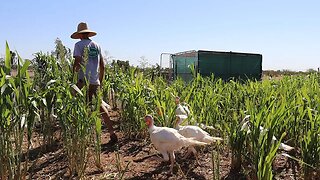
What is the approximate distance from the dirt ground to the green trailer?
8.86m

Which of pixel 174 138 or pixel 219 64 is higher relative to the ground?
pixel 219 64

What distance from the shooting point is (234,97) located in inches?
184

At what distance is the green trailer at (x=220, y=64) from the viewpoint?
13.1m

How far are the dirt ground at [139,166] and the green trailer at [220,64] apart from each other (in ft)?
29.1

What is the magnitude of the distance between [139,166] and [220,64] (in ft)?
33.6

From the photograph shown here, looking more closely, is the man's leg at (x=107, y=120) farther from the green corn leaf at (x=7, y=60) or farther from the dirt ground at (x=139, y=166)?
the green corn leaf at (x=7, y=60)

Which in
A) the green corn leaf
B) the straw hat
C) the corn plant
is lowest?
the corn plant

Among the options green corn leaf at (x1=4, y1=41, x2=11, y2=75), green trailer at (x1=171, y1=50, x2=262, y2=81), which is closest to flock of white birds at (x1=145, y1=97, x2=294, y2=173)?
green corn leaf at (x1=4, y1=41, x2=11, y2=75)

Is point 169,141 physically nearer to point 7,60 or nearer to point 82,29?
point 7,60

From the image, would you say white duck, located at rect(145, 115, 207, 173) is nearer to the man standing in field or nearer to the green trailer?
the man standing in field

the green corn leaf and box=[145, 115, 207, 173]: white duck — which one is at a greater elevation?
the green corn leaf

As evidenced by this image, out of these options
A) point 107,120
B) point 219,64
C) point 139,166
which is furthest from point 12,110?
point 219,64

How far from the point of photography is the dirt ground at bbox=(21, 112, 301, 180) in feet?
11.0

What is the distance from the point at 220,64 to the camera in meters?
13.5
